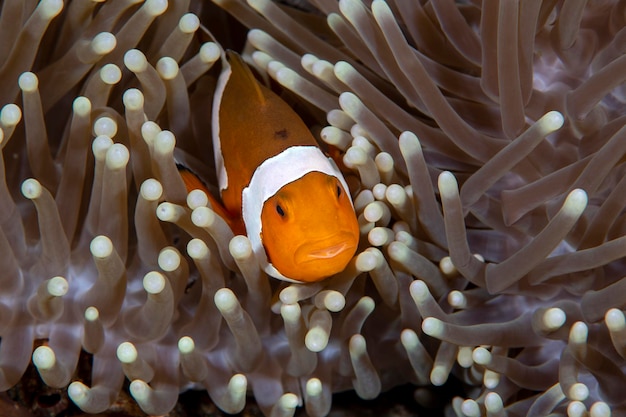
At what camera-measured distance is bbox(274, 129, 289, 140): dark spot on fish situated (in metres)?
1.06

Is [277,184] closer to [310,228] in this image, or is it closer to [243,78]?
[310,228]

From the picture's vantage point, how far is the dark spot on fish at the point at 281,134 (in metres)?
1.06

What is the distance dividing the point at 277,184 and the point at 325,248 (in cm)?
15

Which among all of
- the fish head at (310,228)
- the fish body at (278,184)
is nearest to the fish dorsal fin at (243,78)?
the fish body at (278,184)

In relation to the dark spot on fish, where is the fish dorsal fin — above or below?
above

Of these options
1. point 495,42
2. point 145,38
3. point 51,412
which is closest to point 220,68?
point 145,38

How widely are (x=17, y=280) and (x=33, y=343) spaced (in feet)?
0.31

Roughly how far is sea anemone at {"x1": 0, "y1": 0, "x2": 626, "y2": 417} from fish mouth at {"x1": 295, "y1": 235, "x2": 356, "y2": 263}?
59 mm

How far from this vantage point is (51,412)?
1047 millimetres

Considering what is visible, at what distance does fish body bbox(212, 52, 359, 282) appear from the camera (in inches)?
35.4

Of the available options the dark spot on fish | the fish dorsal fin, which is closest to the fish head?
the dark spot on fish

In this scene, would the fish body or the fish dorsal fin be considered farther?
the fish dorsal fin

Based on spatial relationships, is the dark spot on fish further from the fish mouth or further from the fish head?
the fish mouth

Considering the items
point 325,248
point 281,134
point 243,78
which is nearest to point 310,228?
point 325,248
